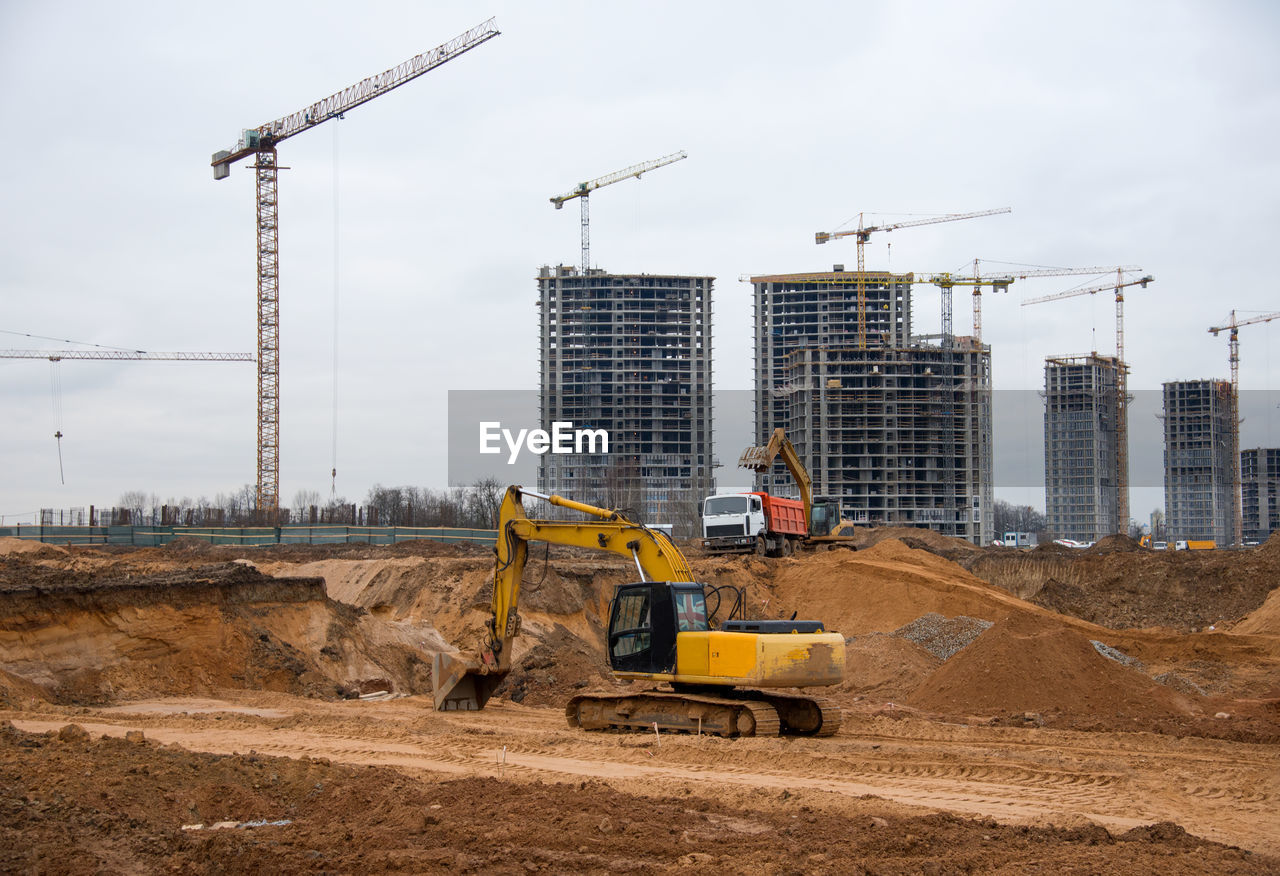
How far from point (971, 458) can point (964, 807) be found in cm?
10195

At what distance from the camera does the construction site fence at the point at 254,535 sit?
1908 inches

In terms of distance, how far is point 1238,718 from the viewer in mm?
17469

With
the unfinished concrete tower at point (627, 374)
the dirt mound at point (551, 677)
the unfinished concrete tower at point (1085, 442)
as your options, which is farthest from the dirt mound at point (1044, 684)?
the unfinished concrete tower at point (1085, 442)

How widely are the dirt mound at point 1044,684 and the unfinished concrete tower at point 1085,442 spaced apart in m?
122

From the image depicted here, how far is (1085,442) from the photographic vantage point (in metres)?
137

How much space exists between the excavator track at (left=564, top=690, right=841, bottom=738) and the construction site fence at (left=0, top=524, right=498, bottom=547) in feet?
104

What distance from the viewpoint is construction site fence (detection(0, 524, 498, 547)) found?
48.5m

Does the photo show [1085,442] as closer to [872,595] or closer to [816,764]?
[872,595]

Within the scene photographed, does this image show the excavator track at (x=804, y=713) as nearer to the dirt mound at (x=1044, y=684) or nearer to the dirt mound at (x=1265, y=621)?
the dirt mound at (x=1044, y=684)

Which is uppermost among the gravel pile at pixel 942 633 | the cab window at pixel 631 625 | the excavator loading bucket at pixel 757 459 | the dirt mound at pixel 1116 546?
the excavator loading bucket at pixel 757 459

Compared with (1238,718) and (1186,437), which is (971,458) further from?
(1238,718)

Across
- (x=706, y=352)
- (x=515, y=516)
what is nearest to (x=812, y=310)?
(x=706, y=352)

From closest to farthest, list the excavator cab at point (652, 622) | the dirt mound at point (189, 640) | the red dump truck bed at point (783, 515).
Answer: the excavator cab at point (652, 622)
the dirt mound at point (189, 640)
the red dump truck bed at point (783, 515)

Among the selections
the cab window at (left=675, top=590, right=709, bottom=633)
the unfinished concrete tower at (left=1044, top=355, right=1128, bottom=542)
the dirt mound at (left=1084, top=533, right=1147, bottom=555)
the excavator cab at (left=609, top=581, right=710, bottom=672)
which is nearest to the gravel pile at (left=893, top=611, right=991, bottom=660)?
the cab window at (left=675, top=590, right=709, bottom=633)
